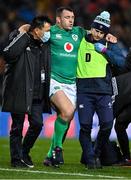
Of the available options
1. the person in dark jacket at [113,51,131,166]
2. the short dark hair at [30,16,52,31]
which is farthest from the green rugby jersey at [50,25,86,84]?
the person in dark jacket at [113,51,131,166]

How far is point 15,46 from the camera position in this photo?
11.5 m

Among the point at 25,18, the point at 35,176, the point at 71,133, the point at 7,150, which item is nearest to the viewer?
the point at 35,176

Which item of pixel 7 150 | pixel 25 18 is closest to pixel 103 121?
pixel 7 150

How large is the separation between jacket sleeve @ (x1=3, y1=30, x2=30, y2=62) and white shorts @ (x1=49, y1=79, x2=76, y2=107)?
73 centimetres

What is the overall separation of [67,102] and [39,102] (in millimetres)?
408

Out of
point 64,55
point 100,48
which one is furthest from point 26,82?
point 100,48

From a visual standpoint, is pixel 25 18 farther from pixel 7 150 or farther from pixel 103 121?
pixel 103 121

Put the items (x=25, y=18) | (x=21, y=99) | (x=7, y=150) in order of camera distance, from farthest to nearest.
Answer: (x=25, y=18)
(x=7, y=150)
(x=21, y=99)

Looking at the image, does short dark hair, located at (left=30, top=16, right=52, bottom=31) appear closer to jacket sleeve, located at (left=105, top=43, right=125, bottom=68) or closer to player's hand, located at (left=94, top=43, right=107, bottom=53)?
player's hand, located at (left=94, top=43, right=107, bottom=53)

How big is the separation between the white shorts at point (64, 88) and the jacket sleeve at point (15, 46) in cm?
Result: 73

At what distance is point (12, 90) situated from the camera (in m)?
11.6

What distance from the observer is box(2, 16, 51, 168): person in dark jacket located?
456 inches

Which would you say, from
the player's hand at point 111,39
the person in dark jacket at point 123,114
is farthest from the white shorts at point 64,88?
the person in dark jacket at point 123,114

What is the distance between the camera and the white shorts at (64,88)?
1190 centimetres
